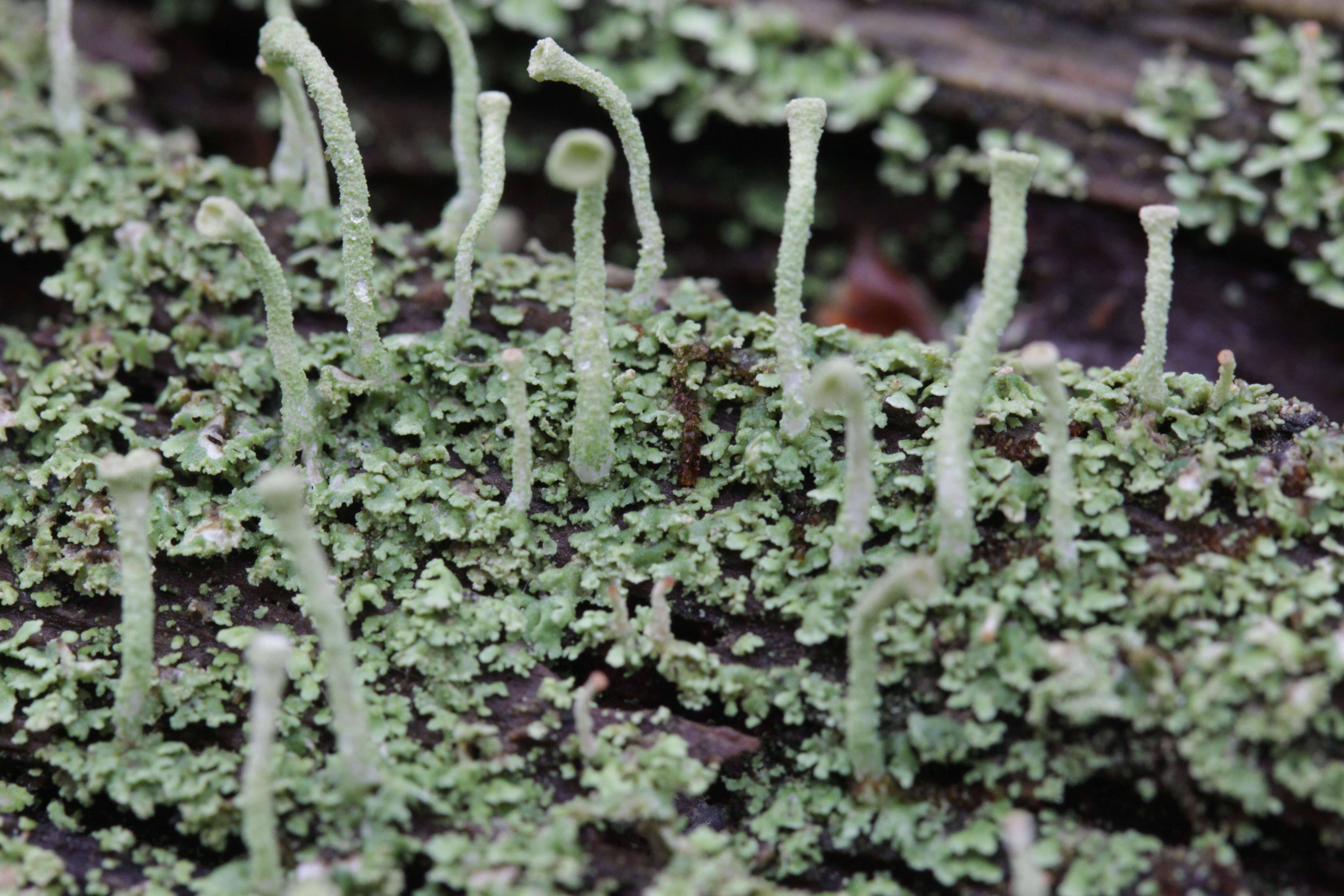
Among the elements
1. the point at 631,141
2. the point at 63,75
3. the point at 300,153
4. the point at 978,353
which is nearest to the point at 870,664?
the point at 978,353

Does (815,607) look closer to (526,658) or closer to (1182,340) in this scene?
(526,658)

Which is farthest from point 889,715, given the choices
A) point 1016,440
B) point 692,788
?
point 1016,440

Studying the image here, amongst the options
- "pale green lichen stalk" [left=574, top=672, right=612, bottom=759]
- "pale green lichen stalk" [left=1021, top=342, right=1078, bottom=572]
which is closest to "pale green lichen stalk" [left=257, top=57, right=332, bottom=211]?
"pale green lichen stalk" [left=574, top=672, right=612, bottom=759]

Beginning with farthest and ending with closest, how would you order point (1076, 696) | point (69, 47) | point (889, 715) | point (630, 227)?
1. point (630, 227)
2. point (69, 47)
3. point (889, 715)
4. point (1076, 696)

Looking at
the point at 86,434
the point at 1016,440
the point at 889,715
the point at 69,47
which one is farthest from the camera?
the point at 69,47

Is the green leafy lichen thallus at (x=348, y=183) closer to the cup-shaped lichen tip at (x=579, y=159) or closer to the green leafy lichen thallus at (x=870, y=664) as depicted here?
the cup-shaped lichen tip at (x=579, y=159)

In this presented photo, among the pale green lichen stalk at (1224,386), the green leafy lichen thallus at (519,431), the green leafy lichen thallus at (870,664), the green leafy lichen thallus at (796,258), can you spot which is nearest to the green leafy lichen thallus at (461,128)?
the green leafy lichen thallus at (519,431)

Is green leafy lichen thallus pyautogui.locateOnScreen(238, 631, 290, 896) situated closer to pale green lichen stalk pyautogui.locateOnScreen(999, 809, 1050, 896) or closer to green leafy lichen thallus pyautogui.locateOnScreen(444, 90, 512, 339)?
green leafy lichen thallus pyautogui.locateOnScreen(444, 90, 512, 339)
